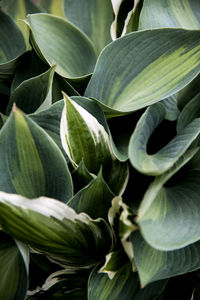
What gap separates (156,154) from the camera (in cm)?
42

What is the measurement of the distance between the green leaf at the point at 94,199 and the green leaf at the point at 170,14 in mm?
239

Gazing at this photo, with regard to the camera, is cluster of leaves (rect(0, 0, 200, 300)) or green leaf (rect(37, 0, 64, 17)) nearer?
cluster of leaves (rect(0, 0, 200, 300))

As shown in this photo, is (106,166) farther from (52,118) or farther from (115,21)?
(115,21)

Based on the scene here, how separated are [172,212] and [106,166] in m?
0.10

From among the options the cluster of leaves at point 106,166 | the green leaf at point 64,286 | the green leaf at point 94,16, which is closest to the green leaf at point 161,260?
the cluster of leaves at point 106,166

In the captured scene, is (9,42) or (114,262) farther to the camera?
(9,42)

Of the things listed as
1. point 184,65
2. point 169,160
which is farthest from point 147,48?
point 169,160

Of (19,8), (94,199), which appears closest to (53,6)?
(19,8)

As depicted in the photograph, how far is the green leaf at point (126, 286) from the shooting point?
443 millimetres

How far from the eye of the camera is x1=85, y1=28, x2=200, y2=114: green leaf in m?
0.46

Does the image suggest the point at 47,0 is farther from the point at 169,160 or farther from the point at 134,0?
the point at 169,160

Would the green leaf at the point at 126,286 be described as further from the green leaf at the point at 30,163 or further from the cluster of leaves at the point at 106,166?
the green leaf at the point at 30,163

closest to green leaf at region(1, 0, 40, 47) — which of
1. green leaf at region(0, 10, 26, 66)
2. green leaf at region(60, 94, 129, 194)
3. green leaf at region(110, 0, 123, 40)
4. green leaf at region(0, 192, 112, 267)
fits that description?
green leaf at region(0, 10, 26, 66)

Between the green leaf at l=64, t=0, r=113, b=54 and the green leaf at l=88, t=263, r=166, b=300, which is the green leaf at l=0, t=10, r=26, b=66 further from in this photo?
the green leaf at l=88, t=263, r=166, b=300
